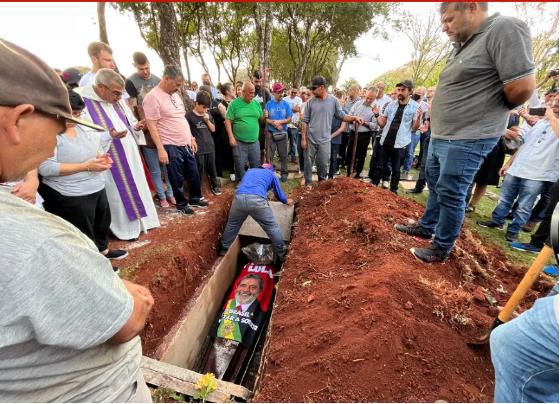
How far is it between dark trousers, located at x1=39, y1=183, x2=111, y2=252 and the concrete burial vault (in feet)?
4.79

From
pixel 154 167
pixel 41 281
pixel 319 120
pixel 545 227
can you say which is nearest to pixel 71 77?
pixel 154 167

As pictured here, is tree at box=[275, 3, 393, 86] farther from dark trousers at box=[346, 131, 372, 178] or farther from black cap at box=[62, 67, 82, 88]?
black cap at box=[62, 67, 82, 88]

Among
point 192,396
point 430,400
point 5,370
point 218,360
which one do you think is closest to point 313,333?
point 430,400

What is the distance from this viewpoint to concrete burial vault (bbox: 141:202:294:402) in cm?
219

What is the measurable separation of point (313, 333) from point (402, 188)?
4944 millimetres

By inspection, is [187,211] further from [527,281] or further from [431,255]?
[527,281]

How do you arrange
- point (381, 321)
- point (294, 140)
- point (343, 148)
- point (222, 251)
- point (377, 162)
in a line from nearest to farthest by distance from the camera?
point (381, 321)
point (222, 251)
point (377, 162)
point (343, 148)
point (294, 140)

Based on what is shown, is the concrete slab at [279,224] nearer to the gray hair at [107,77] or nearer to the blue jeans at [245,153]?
the blue jeans at [245,153]

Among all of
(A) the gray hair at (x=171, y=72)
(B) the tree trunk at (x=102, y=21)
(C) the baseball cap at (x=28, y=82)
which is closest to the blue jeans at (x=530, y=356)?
(C) the baseball cap at (x=28, y=82)

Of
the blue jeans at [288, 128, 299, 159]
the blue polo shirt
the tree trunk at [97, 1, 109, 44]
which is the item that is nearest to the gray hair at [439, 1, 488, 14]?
the blue polo shirt

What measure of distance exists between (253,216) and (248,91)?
8.72ft

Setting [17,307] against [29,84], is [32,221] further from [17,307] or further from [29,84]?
[29,84]

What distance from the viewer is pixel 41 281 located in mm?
640

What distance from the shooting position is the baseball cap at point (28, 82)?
644 millimetres
